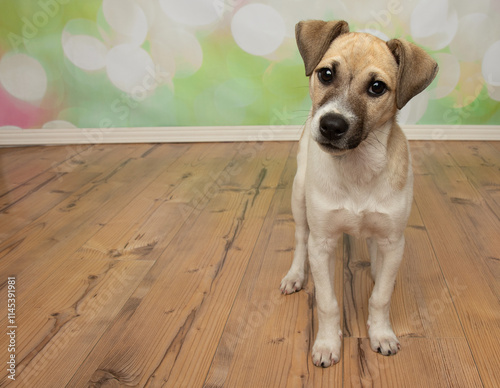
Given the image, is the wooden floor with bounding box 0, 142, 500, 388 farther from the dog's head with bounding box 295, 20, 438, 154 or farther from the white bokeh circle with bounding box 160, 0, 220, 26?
the white bokeh circle with bounding box 160, 0, 220, 26

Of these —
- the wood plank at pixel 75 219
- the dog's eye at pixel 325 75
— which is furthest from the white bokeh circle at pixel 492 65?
the dog's eye at pixel 325 75

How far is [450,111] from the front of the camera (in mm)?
4133

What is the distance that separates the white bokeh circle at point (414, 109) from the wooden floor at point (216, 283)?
0.59 meters

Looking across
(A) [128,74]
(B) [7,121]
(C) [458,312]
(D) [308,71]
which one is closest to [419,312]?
(C) [458,312]

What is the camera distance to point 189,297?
215cm

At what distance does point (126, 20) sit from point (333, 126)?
317 cm

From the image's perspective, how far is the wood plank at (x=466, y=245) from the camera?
5.98 ft

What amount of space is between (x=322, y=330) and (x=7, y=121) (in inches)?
148

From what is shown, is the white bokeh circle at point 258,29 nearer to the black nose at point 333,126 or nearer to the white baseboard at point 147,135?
the white baseboard at point 147,135

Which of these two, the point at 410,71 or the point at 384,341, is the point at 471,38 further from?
the point at 384,341

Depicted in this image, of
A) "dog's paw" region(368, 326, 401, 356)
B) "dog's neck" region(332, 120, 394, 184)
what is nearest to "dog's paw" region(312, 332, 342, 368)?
"dog's paw" region(368, 326, 401, 356)

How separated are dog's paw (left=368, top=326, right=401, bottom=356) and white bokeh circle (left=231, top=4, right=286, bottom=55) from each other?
285 centimetres

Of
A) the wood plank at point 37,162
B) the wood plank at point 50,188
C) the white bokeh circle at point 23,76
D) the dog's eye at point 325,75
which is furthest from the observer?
the white bokeh circle at point 23,76

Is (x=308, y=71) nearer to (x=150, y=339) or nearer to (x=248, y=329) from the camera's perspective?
(x=248, y=329)
